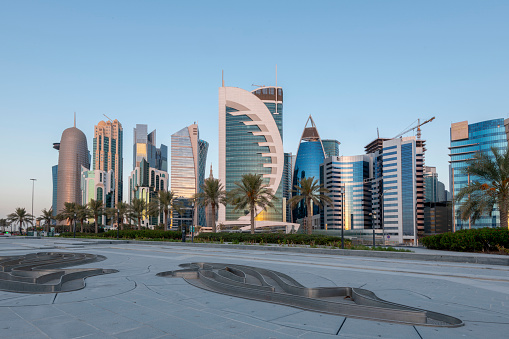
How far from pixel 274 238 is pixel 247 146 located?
4589 inches

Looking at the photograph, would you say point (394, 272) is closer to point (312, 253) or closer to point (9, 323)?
point (312, 253)

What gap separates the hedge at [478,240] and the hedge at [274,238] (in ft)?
27.4

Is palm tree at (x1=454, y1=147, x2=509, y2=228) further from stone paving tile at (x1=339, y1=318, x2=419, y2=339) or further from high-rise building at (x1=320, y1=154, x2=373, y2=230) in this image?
high-rise building at (x1=320, y1=154, x2=373, y2=230)

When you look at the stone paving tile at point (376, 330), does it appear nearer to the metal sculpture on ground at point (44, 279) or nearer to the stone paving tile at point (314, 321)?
the stone paving tile at point (314, 321)

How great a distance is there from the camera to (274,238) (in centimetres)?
3459

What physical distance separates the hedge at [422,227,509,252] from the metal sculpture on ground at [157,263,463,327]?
46.6 ft

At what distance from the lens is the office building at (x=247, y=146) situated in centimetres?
14888

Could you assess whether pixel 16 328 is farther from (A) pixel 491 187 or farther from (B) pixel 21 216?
(B) pixel 21 216

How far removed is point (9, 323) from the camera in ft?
22.7

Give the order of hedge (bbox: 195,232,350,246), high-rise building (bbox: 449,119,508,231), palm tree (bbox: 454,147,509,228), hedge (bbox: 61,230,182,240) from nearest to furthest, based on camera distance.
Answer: palm tree (bbox: 454,147,509,228) < hedge (bbox: 195,232,350,246) < hedge (bbox: 61,230,182,240) < high-rise building (bbox: 449,119,508,231)

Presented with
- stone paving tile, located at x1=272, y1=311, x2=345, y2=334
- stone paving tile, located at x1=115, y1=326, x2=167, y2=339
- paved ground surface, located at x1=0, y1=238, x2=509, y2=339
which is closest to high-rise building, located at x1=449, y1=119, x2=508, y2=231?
paved ground surface, located at x1=0, y1=238, x2=509, y2=339

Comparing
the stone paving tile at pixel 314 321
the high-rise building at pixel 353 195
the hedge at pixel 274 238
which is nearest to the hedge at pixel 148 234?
the hedge at pixel 274 238

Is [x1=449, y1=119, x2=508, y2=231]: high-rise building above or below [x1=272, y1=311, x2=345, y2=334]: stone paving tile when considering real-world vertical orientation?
above

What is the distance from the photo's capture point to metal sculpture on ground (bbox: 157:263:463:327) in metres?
6.96
